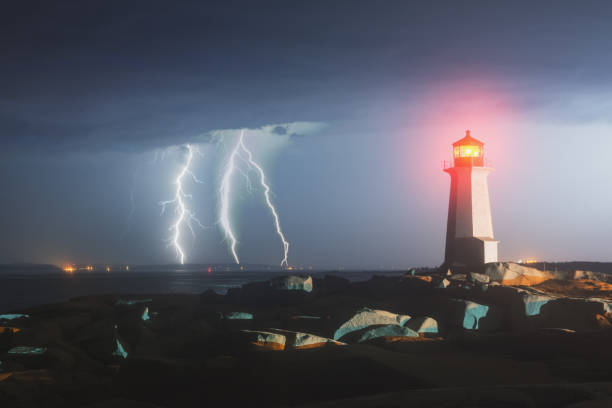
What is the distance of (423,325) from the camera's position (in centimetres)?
1076

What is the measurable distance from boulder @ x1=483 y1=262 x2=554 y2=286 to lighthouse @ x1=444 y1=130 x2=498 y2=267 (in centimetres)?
516

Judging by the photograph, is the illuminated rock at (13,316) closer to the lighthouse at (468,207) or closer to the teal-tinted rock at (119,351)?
the teal-tinted rock at (119,351)

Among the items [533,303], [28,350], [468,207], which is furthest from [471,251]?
[28,350]

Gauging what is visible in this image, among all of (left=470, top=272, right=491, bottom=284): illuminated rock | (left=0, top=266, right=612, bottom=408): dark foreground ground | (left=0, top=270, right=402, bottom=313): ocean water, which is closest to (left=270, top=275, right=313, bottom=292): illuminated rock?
(left=0, top=266, right=612, bottom=408): dark foreground ground

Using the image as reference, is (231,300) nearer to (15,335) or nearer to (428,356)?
(15,335)

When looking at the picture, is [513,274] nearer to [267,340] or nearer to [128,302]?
[128,302]

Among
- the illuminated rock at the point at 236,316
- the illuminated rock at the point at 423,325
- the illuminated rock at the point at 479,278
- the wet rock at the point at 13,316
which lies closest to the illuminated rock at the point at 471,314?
the illuminated rock at the point at 423,325

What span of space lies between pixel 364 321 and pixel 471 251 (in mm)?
15700

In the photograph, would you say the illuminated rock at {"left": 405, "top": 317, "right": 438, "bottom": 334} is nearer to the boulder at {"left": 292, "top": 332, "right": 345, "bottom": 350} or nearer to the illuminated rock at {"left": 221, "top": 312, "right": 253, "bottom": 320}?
the boulder at {"left": 292, "top": 332, "right": 345, "bottom": 350}

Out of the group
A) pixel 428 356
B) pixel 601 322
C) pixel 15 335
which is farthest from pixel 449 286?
pixel 15 335

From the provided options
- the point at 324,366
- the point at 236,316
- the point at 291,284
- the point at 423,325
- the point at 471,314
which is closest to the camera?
the point at 324,366

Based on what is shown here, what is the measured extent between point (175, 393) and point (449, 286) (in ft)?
34.6

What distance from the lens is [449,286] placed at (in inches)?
619

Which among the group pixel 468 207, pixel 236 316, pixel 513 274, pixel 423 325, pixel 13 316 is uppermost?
pixel 468 207
